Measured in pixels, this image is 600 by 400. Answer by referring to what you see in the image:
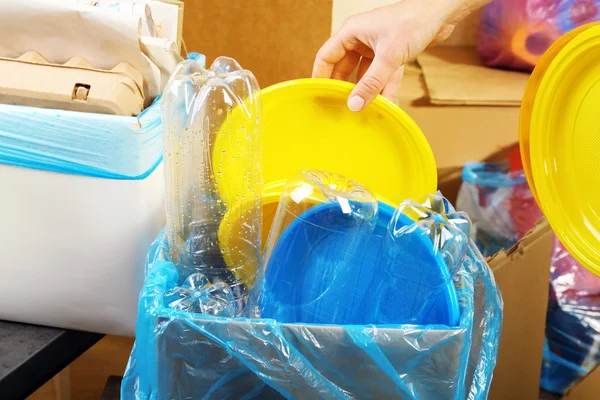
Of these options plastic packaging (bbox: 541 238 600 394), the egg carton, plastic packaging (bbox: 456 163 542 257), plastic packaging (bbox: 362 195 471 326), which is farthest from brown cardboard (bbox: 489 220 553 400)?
the egg carton

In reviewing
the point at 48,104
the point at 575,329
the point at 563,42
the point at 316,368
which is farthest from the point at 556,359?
the point at 48,104

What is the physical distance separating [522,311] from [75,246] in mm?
888

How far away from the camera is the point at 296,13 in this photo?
161cm

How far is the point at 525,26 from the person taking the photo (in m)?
1.75

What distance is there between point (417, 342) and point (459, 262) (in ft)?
0.41

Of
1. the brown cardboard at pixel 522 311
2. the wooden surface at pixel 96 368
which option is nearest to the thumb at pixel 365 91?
the brown cardboard at pixel 522 311

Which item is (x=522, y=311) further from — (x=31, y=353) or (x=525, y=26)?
(x=31, y=353)

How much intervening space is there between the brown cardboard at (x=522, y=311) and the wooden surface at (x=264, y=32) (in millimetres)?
689

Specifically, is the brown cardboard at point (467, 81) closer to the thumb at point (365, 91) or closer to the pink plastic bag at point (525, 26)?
the pink plastic bag at point (525, 26)

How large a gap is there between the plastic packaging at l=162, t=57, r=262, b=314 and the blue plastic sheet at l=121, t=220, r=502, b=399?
0.09 m

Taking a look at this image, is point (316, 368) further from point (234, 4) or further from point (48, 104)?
point (234, 4)

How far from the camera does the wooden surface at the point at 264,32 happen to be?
1615mm

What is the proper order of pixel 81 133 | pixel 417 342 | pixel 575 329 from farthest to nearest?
pixel 575 329, pixel 81 133, pixel 417 342

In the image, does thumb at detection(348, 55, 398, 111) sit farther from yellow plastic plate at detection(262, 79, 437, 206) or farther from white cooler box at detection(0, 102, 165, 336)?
white cooler box at detection(0, 102, 165, 336)
